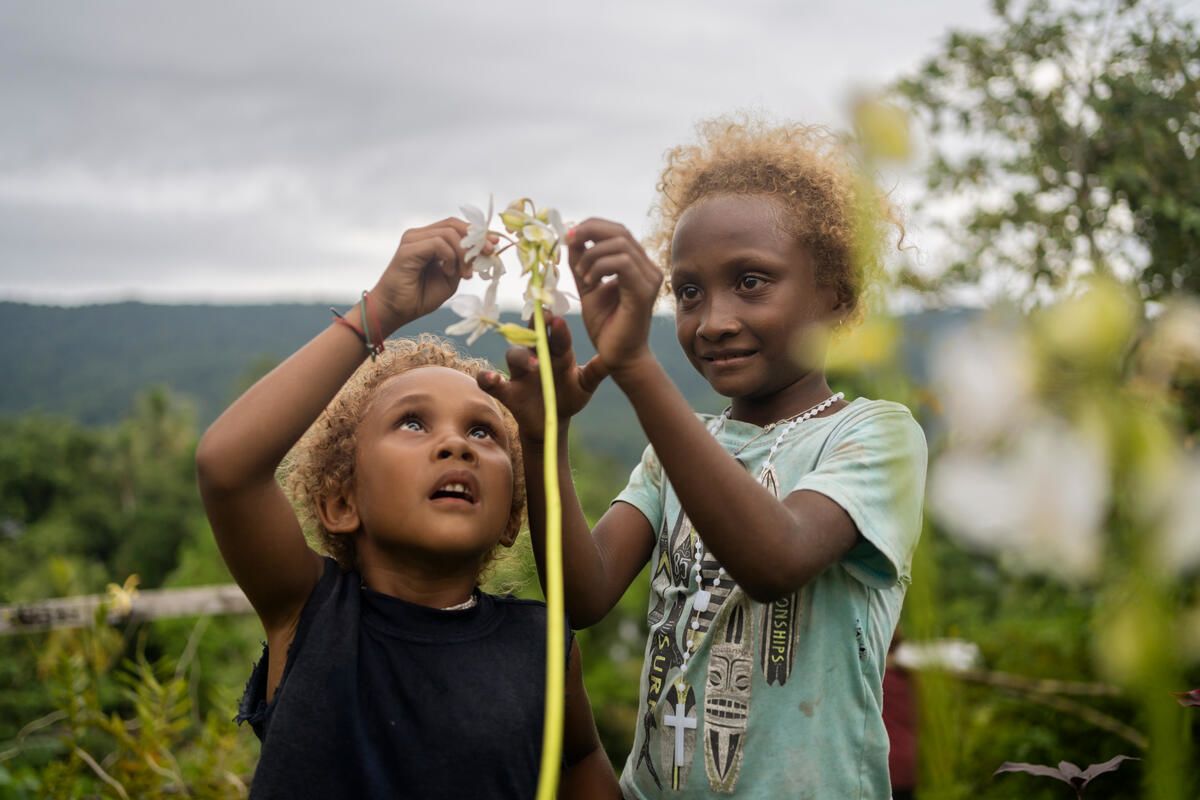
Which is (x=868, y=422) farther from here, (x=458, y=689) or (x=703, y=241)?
(x=458, y=689)

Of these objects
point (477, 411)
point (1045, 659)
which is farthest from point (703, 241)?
point (1045, 659)

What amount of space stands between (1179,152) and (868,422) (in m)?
5.39

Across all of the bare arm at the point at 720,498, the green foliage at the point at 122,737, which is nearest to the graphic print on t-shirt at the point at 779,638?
the bare arm at the point at 720,498

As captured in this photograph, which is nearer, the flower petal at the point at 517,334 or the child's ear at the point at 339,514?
the flower petal at the point at 517,334

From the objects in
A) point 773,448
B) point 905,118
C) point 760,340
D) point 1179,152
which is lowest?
point 773,448

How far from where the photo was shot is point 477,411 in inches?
77.4

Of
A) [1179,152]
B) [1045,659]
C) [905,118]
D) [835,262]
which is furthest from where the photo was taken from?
[1179,152]

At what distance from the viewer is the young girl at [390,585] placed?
1657mm

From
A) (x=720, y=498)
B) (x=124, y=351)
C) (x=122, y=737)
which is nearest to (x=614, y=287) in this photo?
(x=720, y=498)

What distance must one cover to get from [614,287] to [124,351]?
93042 millimetres

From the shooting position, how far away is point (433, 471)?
6.06ft

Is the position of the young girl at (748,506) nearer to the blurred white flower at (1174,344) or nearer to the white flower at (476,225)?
the white flower at (476,225)

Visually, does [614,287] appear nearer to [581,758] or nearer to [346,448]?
[346,448]

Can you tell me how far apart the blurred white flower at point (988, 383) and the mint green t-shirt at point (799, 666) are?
4.38 ft
